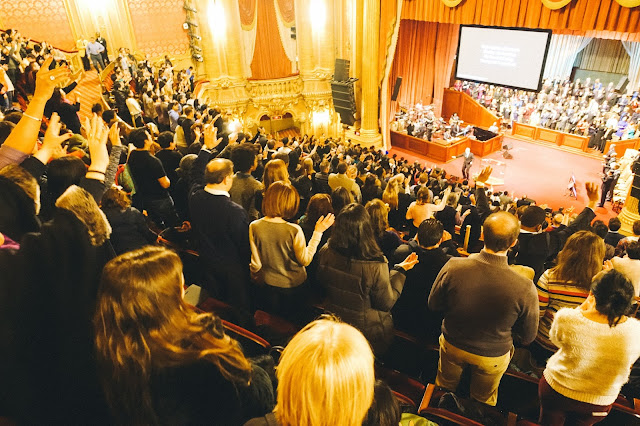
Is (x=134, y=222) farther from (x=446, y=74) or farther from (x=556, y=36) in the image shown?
(x=556, y=36)

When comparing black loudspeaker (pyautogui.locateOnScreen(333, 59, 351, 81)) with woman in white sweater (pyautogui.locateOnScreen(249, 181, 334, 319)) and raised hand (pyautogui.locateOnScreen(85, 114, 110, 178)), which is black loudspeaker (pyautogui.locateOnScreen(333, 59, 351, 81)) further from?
raised hand (pyautogui.locateOnScreen(85, 114, 110, 178))

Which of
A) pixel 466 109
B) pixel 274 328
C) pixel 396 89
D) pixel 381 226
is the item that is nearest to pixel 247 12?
pixel 396 89

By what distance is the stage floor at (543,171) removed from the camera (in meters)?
10.2

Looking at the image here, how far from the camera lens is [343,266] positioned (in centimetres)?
220

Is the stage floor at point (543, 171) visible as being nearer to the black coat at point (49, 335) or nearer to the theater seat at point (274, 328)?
the theater seat at point (274, 328)

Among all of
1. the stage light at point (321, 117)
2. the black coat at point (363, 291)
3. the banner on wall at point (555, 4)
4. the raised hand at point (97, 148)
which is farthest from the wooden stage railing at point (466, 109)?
the raised hand at point (97, 148)

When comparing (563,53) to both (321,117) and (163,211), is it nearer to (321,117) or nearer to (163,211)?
(321,117)

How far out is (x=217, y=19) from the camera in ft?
46.8

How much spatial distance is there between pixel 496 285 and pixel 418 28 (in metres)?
13.8

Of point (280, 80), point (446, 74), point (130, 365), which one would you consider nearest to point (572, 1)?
point (446, 74)

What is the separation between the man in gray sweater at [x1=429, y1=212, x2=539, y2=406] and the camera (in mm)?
2027

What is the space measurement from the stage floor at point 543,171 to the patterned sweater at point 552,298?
839cm

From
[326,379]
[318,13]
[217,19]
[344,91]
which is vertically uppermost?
[318,13]

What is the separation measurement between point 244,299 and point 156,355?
1708mm
